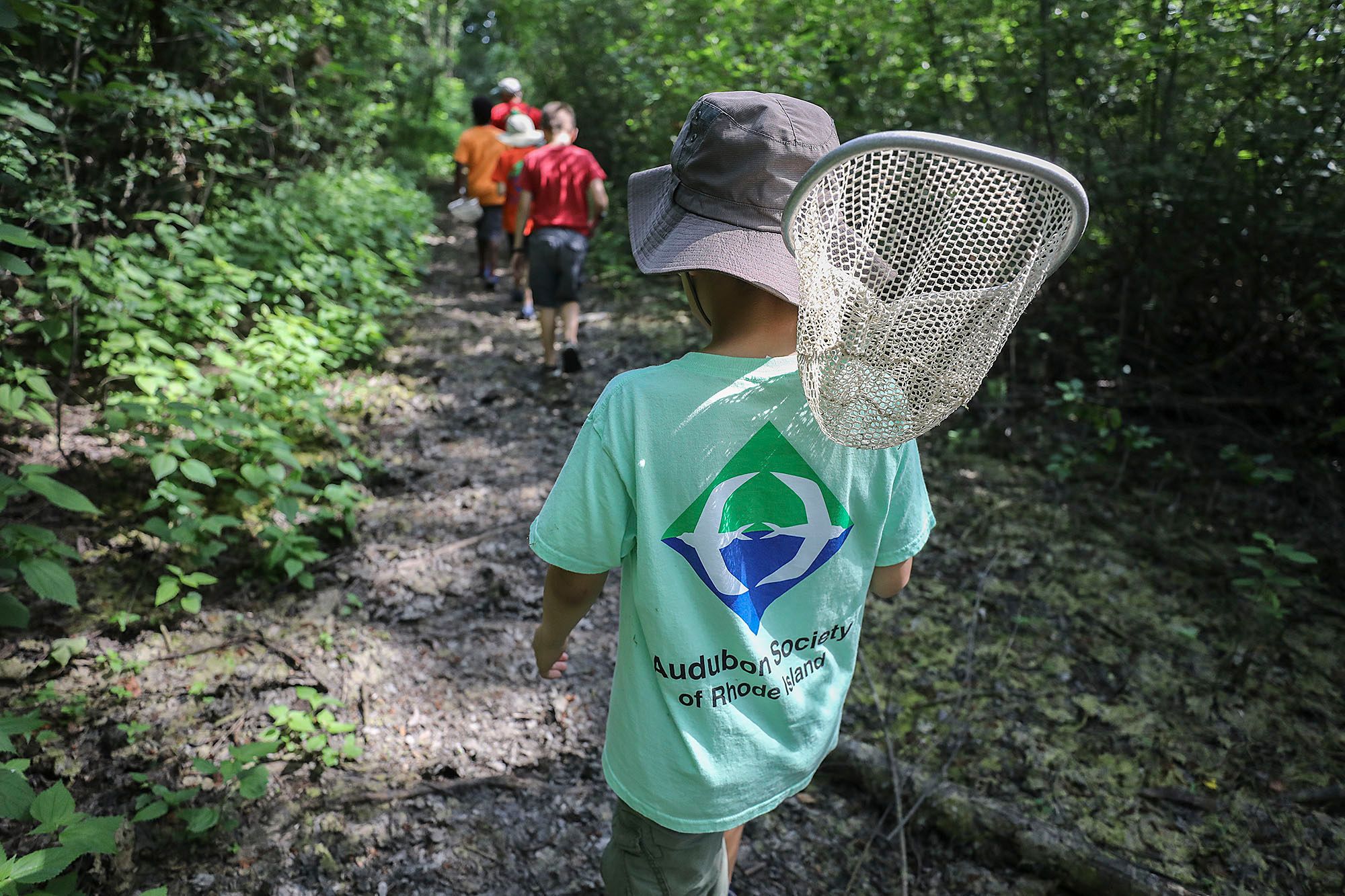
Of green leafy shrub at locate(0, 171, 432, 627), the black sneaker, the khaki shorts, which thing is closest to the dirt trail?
green leafy shrub at locate(0, 171, 432, 627)

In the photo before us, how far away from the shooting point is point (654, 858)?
1425mm

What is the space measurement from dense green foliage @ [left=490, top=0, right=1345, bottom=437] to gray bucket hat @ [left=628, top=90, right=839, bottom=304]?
3774 millimetres

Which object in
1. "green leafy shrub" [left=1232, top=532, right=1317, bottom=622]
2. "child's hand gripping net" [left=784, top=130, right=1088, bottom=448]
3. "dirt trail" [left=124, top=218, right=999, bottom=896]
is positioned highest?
"child's hand gripping net" [left=784, top=130, right=1088, bottom=448]

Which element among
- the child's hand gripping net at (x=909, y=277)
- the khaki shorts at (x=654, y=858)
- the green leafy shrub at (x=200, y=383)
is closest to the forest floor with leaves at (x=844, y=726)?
the green leafy shrub at (x=200, y=383)

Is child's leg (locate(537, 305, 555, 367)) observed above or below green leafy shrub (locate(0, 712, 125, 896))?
below

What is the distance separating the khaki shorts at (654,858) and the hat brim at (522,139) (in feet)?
23.1

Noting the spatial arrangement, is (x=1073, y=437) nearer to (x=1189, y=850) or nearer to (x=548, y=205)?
(x=1189, y=850)

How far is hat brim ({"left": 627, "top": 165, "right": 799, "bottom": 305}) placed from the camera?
1.20 meters

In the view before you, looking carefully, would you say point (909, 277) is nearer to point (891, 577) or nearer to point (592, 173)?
point (891, 577)

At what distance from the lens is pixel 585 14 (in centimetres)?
1090

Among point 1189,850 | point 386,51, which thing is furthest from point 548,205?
point 386,51

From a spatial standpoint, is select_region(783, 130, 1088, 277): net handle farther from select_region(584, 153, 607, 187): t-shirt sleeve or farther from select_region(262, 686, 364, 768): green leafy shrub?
select_region(584, 153, 607, 187): t-shirt sleeve

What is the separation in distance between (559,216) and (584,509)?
494 centimetres

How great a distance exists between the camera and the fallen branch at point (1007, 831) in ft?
7.16
